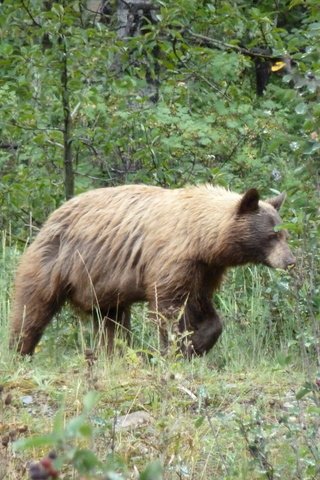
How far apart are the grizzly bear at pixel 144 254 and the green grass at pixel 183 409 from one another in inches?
23.2

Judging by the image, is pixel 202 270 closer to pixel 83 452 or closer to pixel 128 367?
pixel 128 367

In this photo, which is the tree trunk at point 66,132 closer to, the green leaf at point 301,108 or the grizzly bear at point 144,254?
the grizzly bear at point 144,254

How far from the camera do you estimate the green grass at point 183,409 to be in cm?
428

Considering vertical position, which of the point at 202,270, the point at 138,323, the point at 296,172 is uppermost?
the point at 296,172

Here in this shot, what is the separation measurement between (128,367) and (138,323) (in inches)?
140

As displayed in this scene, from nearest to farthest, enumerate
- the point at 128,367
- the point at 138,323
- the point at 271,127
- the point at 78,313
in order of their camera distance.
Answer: the point at 128,367
the point at 78,313
the point at 138,323
the point at 271,127

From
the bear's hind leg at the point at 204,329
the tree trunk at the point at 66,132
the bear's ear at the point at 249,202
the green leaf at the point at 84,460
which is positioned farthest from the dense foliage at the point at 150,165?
the green leaf at the point at 84,460

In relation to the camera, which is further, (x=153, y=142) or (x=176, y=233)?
(x=153, y=142)

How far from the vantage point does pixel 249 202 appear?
860cm

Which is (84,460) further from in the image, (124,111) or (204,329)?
(124,111)

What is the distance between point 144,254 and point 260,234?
2.82ft

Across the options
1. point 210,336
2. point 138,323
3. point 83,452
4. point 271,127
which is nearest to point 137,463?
point 83,452

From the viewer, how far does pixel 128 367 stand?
649cm

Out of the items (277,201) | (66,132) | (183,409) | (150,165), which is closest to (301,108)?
(183,409)
